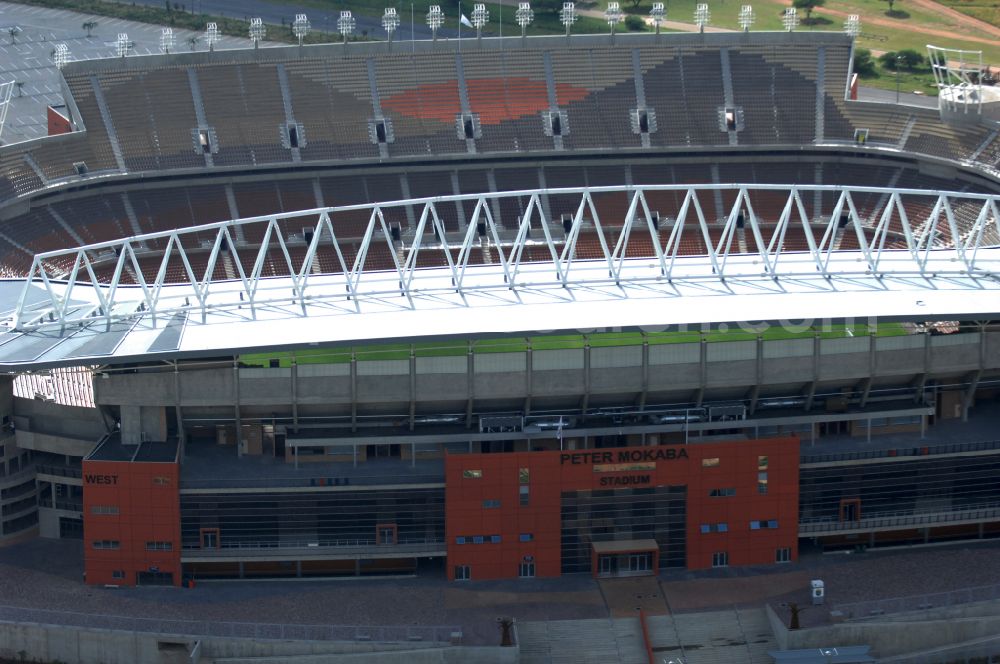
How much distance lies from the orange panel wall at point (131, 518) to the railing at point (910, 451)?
981 inches

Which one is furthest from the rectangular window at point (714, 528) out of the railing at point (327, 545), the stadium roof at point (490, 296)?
the railing at point (327, 545)

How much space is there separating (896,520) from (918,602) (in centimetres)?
557

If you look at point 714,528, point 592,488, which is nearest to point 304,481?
point 592,488

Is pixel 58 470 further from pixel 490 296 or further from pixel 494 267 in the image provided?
pixel 494 267

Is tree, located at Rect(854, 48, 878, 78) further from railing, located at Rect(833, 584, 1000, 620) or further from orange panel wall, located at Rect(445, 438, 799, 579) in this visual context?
railing, located at Rect(833, 584, 1000, 620)

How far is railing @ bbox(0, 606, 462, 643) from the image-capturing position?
62562mm

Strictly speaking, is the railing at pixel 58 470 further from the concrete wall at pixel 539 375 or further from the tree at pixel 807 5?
the tree at pixel 807 5

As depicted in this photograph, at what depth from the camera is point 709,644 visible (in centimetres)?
6338

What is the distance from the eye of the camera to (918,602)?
65.1m

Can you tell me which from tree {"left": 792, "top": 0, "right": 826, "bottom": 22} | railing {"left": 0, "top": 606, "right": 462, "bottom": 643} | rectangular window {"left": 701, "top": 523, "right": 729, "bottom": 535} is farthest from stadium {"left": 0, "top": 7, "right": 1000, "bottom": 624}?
tree {"left": 792, "top": 0, "right": 826, "bottom": 22}

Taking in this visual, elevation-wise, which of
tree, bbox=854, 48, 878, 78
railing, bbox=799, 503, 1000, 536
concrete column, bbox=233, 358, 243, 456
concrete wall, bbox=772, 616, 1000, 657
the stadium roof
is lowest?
concrete wall, bbox=772, 616, 1000, 657

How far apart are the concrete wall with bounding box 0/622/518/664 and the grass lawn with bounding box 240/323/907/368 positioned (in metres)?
11.0

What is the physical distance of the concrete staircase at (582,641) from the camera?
2469 inches

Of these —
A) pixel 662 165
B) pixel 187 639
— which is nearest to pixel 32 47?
pixel 662 165
